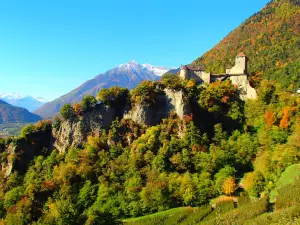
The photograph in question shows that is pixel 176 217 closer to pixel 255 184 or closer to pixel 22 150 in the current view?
pixel 255 184

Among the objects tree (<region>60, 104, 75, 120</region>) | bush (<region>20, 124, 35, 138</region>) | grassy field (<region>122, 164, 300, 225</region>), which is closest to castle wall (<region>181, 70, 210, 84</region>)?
tree (<region>60, 104, 75, 120</region>)

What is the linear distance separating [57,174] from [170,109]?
78.0 ft

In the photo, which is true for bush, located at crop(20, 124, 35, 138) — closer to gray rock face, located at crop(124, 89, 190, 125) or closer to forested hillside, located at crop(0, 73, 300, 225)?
forested hillside, located at crop(0, 73, 300, 225)

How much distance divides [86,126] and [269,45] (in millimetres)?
105045

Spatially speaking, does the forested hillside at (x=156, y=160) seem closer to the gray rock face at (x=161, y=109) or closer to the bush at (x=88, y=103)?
the bush at (x=88, y=103)

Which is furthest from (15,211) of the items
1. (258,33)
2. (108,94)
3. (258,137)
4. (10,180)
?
(258,33)

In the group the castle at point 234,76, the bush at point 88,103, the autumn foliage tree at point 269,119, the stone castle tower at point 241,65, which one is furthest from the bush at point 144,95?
the stone castle tower at point 241,65

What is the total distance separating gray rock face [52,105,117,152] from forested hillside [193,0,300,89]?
55980mm

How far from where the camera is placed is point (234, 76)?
68.5 meters

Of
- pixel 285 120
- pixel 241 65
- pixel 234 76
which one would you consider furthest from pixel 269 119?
pixel 241 65

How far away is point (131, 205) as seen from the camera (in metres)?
45.4

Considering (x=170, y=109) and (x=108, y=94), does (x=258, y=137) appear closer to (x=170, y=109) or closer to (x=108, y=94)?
(x=170, y=109)

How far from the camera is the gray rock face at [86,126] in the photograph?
5923 cm

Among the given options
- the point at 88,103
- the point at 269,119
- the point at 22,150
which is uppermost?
the point at 88,103
